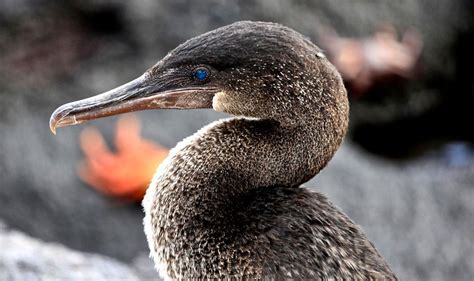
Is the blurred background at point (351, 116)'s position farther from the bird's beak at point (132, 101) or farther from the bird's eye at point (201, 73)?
the bird's eye at point (201, 73)

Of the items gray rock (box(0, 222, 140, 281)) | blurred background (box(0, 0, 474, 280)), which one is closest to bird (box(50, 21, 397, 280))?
gray rock (box(0, 222, 140, 281))

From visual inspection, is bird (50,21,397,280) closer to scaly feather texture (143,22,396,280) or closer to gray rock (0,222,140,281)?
scaly feather texture (143,22,396,280)

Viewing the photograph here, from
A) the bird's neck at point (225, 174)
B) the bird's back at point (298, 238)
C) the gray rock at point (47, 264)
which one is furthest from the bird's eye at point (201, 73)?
the gray rock at point (47, 264)

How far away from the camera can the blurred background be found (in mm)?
5301

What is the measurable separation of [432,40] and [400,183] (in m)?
1.68

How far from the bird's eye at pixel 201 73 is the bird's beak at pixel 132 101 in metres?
0.04

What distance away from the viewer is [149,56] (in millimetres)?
6246

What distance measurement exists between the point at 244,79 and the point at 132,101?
40 centimetres

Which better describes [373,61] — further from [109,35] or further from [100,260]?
[100,260]

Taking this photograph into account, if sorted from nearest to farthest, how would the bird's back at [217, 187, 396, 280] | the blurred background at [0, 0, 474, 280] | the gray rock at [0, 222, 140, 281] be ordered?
the bird's back at [217, 187, 396, 280] < the gray rock at [0, 222, 140, 281] < the blurred background at [0, 0, 474, 280]

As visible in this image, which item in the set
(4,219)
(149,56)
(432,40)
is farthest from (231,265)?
(432,40)

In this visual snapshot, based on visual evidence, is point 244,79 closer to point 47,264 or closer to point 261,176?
point 261,176

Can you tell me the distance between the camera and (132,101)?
9.86ft

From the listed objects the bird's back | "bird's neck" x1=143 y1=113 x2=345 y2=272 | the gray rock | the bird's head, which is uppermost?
the gray rock
